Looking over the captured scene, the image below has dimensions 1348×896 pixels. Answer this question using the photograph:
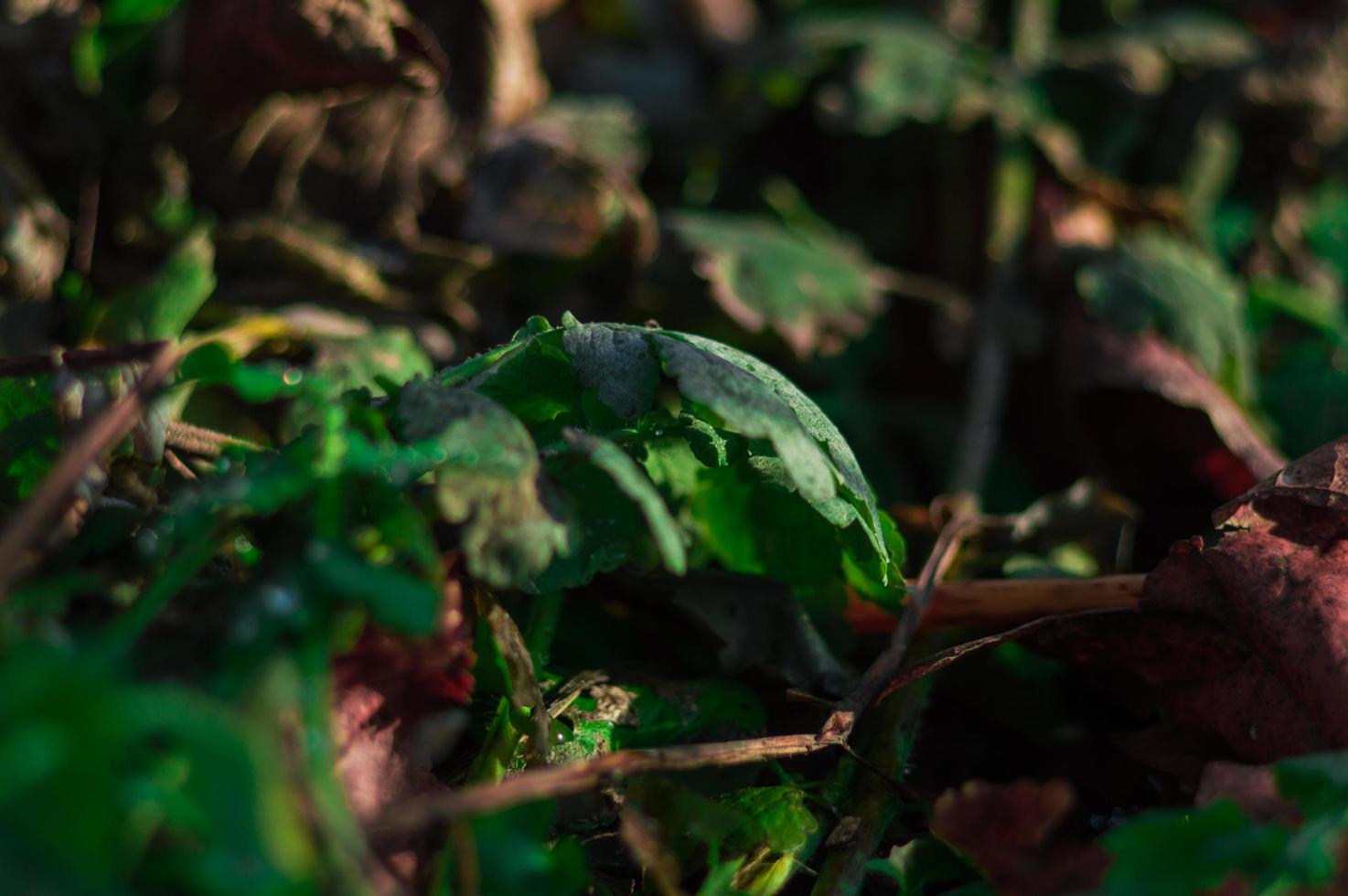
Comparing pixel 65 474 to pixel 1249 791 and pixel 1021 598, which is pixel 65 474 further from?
pixel 1021 598

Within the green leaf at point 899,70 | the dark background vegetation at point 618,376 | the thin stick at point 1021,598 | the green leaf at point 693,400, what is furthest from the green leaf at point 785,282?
the green leaf at point 693,400

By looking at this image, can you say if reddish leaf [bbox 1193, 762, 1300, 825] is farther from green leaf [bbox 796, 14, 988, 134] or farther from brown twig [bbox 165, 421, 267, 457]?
green leaf [bbox 796, 14, 988, 134]

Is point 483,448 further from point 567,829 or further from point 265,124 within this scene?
point 265,124

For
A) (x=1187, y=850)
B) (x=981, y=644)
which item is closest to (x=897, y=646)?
(x=981, y=644)

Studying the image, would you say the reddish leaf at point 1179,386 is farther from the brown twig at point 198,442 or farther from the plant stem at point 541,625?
the brown twig at point 198,442

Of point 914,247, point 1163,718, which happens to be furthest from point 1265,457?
point 914,247

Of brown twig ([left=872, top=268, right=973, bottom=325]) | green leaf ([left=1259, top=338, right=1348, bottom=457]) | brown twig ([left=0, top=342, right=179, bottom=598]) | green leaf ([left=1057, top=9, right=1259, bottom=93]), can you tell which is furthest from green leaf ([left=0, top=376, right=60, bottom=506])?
green leaf ([left=1057, top=9, right=1259, bottom=93])
